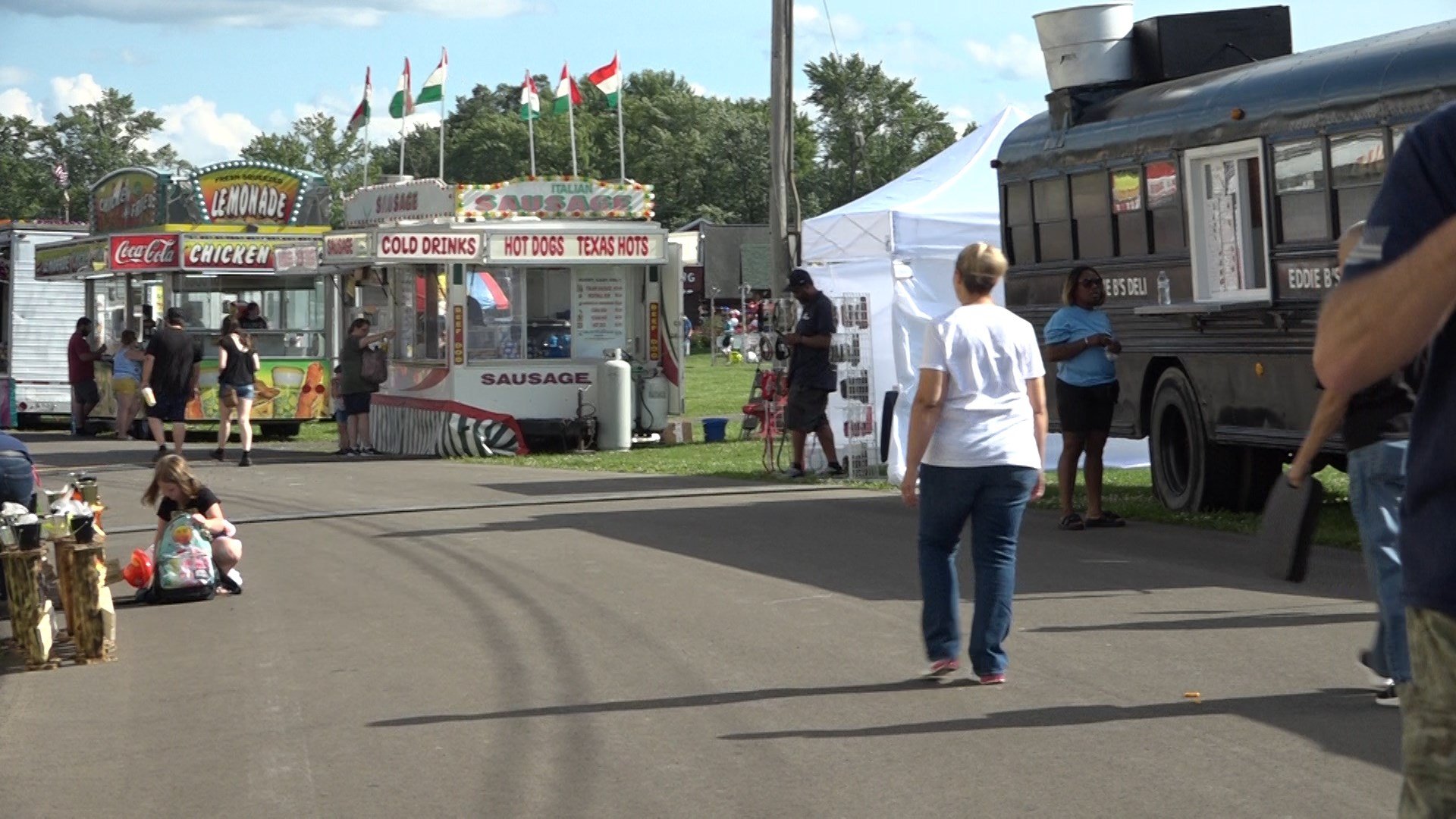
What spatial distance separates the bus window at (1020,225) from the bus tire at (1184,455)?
2.25m

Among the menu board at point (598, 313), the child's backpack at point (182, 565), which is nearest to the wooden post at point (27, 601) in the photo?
the child's backpack at point (182, 565)

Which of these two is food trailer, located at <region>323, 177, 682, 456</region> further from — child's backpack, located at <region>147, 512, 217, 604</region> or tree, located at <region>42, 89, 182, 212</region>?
tree, located at <region>42, 89, 182, 212</region>

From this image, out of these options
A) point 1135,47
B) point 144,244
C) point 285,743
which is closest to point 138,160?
point 144,244

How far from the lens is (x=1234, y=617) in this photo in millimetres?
9211

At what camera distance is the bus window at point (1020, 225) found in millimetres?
16578

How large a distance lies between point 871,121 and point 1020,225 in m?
81.8

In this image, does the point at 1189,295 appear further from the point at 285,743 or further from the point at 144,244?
the point at 144,244

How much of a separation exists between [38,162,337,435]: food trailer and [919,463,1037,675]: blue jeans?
21377mm

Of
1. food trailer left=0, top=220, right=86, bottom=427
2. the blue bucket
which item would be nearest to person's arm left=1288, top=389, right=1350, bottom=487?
the blue bucket

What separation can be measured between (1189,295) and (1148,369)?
110cm

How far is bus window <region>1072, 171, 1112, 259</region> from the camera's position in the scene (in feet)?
49.8

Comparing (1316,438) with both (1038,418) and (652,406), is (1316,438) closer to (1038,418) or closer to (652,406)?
(1038,418)

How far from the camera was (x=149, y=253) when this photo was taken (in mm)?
28641

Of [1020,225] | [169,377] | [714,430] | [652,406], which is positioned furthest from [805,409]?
[169,377]
